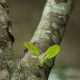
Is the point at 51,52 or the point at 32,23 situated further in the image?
the point at 32,23

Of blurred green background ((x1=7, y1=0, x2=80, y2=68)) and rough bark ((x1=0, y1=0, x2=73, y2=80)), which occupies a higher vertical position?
rough bark ((x1=0, y1=0, x2=73, y2=80))

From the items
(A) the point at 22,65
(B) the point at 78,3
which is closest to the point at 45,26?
(A) the point at 22,65

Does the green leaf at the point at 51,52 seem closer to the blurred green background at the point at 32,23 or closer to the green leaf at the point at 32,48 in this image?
the green leaf at the point at 32,48

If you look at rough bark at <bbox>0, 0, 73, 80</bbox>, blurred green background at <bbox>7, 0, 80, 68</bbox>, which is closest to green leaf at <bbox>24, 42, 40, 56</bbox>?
rough bark at <bbox>0, 0, 73, 80</bbox>

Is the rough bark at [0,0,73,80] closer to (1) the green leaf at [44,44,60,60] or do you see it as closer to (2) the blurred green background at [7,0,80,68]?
(1) the green leaf at [44,44,60,60]

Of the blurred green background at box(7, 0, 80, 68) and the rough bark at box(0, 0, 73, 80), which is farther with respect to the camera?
the blurred green background at box(7, 0, 80, 68)

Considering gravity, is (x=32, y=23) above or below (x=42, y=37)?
below

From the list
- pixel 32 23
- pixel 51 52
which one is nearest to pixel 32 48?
pixel 51 52

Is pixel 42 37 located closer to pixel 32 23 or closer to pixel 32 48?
pixel 32 48
